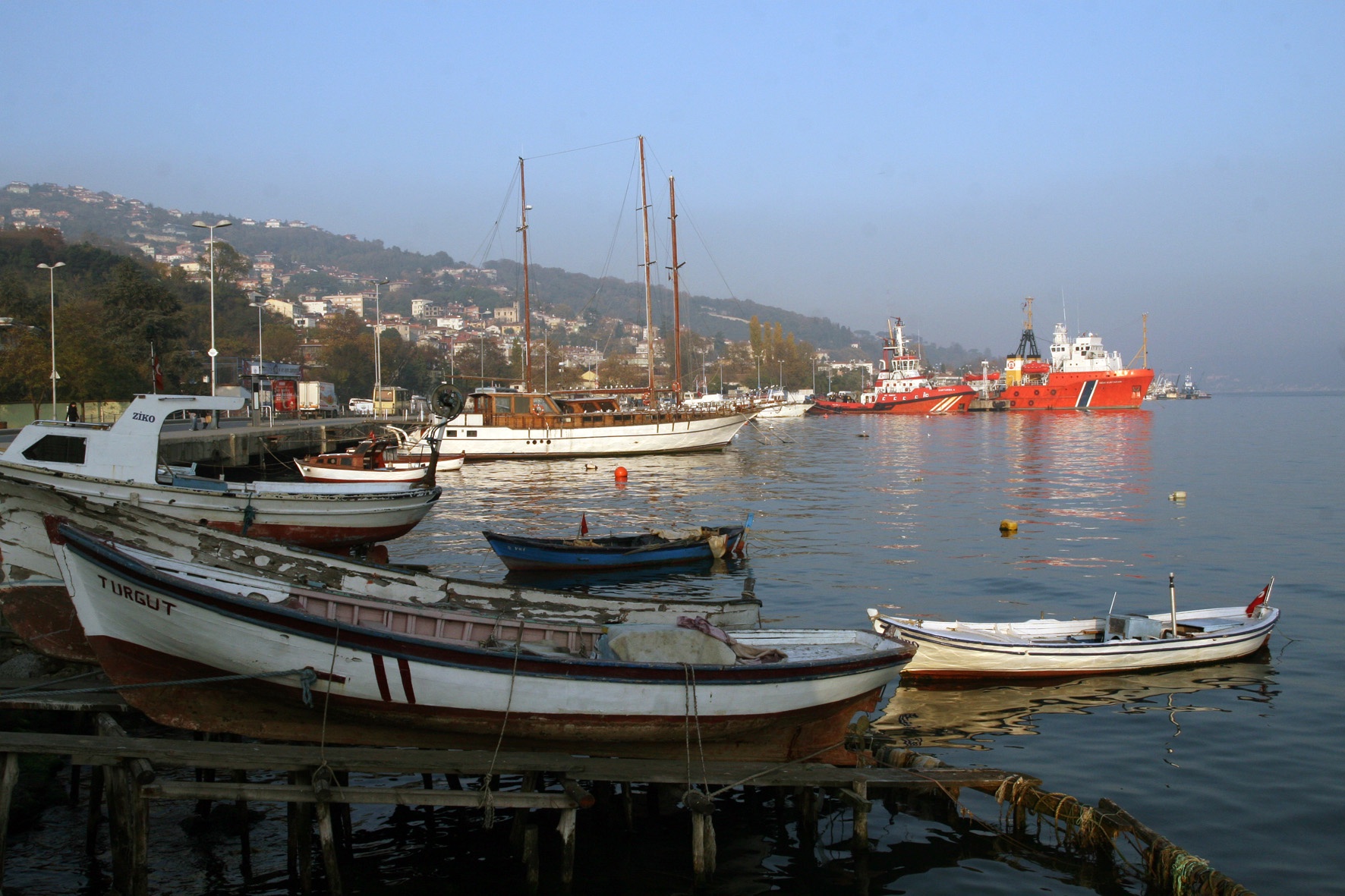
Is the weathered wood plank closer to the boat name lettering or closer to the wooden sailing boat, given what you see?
the boat name lettering

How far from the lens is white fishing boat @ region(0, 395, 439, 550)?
53.5 feet

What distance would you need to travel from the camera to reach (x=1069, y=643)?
41.8 ft

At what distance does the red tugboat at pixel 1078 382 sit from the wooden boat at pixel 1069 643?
343 feet

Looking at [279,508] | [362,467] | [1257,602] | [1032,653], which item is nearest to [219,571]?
[1032,653]

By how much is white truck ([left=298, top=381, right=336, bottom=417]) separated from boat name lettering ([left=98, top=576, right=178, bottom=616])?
215ft

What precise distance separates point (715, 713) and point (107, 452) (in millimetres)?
13309

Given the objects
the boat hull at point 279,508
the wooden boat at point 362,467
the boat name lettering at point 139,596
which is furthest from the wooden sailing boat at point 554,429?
the boat name lettering at point 139,596

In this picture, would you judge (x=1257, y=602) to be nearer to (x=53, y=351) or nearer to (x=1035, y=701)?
(x=1035, y=701)

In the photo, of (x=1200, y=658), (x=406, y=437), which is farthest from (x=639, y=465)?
(x=1200, y=658)

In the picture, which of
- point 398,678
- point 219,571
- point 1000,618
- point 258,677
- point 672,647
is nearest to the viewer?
point 258,677

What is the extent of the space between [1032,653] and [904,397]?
112951mm

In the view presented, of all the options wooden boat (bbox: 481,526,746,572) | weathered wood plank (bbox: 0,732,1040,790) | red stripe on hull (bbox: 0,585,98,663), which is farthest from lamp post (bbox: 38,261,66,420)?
weathered wood plank (bbox: 0,732,1040,790)

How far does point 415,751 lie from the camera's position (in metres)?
7.47

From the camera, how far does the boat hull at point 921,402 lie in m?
120
